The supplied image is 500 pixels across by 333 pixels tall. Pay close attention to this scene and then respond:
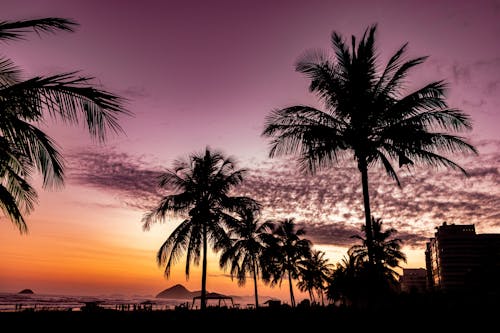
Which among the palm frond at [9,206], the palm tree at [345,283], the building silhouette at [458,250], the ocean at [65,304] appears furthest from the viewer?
the building silhouette at [458,250]

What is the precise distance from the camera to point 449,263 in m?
185

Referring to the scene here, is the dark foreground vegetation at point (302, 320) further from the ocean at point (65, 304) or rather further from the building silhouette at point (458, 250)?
the building silhouette at point (458, 250)

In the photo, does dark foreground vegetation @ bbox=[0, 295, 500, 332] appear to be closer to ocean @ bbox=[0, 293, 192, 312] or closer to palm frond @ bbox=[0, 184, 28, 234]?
palm frond @ bbox=[0, 184, 28, 234]

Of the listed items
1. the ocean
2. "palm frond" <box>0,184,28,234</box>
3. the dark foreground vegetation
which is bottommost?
the ocean

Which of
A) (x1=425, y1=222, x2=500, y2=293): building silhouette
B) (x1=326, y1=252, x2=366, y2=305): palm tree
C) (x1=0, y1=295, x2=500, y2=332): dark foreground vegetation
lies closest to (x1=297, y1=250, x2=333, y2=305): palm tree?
(x1=326, y1=252, x2=366, y2=305): palm tree

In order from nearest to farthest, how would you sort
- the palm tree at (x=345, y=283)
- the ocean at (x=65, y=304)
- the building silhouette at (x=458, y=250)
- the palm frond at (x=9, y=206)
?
the palm frond at (x=9, y=206)
the ocean at (x=65, y=304)
the palm tree at (x=345, y=283)
the building silhouette at (x=458, y=250)

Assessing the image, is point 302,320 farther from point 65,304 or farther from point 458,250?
point 458,250

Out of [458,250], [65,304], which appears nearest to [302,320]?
[65,304]

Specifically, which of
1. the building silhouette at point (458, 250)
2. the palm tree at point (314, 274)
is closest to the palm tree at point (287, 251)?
the palm tree at point (314, 274)

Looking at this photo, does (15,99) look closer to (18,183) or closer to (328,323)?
(18,183)

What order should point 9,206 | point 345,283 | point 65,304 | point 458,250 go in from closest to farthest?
point 9,206, point 345,283, point 65,304, point 458,250

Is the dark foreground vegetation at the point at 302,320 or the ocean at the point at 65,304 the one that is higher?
the dark foreground vegetation at the point at 302,320

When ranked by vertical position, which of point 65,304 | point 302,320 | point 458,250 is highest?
point 458,250

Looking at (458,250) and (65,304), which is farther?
(458,250)
